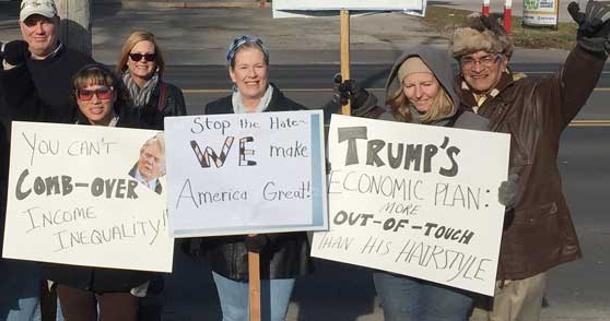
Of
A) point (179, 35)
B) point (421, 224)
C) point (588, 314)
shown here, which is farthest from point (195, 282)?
point (179, 35)

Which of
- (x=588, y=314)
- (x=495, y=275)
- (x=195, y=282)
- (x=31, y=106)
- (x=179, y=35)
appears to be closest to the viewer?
(x=495, y=275)

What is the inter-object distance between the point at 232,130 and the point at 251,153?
122mm

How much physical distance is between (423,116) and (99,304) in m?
1.57

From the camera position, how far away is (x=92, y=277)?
179 inches

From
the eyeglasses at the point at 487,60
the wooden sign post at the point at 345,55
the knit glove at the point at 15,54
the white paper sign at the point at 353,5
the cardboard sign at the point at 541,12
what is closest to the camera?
the eyeglasses at the point at 487,60

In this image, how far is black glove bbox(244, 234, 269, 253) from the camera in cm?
438

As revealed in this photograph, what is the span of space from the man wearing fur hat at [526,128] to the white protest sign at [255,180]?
661 millimetres

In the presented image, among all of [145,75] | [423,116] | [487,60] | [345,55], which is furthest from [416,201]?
[145,75]

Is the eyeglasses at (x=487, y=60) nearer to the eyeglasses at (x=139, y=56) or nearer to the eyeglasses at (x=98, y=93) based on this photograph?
the eyeglasses at (x=98, y=93)

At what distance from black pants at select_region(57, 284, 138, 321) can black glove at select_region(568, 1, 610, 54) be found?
211 centimetres

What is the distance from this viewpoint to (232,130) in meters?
4.37

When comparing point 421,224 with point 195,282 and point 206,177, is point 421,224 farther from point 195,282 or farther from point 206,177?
point 195,282

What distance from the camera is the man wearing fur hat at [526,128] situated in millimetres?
4258

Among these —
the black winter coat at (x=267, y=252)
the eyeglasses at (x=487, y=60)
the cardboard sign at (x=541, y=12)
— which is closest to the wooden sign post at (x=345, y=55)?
the black winter coat at (x=267, y=252)
